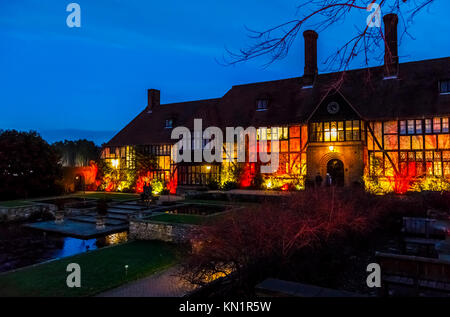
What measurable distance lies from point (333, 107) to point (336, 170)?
4288 mm

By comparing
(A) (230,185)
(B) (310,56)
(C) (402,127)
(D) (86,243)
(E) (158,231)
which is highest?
(B) (310,56)

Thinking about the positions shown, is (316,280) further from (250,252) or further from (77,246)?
(77,246)

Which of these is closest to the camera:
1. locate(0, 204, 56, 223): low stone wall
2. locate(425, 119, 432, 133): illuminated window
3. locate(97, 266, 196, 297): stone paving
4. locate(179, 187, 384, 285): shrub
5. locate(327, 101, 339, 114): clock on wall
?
locate(179, 187, 384, 285): shrub

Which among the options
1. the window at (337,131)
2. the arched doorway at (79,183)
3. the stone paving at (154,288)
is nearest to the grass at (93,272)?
the stone paving at (154,288)

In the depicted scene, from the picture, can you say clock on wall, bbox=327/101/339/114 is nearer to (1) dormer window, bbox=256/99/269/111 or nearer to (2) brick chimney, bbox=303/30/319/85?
(2) brick chimney, bbox=303/30/319/85

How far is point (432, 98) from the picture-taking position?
823 inches

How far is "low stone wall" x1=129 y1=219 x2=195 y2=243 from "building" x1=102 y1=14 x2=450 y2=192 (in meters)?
12.4

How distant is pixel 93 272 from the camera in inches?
357

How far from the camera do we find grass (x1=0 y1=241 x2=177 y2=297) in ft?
25.5

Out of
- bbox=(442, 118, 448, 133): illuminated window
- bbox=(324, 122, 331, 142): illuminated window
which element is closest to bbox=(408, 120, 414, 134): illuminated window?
Result: bbox=(442, 118, 448, 133): illuminated window

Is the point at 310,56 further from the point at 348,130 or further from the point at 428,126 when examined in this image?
the point at 428,126

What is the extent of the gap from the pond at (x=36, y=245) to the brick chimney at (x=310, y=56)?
1892 cm

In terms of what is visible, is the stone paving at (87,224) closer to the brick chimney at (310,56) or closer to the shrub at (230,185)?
the shrub at (230,185)

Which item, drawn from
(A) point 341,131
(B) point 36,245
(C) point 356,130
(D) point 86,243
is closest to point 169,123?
(A) point 341,131
